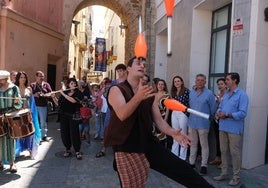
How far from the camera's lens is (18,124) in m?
5.63

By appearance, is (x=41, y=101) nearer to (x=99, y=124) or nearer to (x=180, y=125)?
(x=99, y=124)

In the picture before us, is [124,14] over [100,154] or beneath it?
over

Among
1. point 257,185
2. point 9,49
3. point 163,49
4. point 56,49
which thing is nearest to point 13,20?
point 9,49

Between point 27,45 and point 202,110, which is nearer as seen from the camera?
point 202,110

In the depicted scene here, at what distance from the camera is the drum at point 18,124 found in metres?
5.58

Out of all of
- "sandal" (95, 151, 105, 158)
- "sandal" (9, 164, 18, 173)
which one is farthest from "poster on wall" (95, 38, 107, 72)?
"sandal" (9, 164, 18, 173)

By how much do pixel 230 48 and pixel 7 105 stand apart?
4067mm

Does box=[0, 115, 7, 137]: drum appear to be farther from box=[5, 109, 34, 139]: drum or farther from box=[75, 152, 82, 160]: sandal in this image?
box=[75, 152, 82, 160]: sandal

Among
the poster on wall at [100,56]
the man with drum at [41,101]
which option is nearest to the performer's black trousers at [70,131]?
the man with drum at [41,101]

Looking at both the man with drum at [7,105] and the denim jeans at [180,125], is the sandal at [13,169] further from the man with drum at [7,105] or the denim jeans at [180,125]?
the denim jeans at [180,125]

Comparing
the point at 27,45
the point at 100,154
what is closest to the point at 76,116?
the point at 100,154

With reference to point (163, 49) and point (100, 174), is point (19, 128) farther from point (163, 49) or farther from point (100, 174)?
point (163, 49)

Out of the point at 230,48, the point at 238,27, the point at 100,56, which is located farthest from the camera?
the point at 100,56

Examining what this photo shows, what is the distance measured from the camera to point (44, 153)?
731cm
